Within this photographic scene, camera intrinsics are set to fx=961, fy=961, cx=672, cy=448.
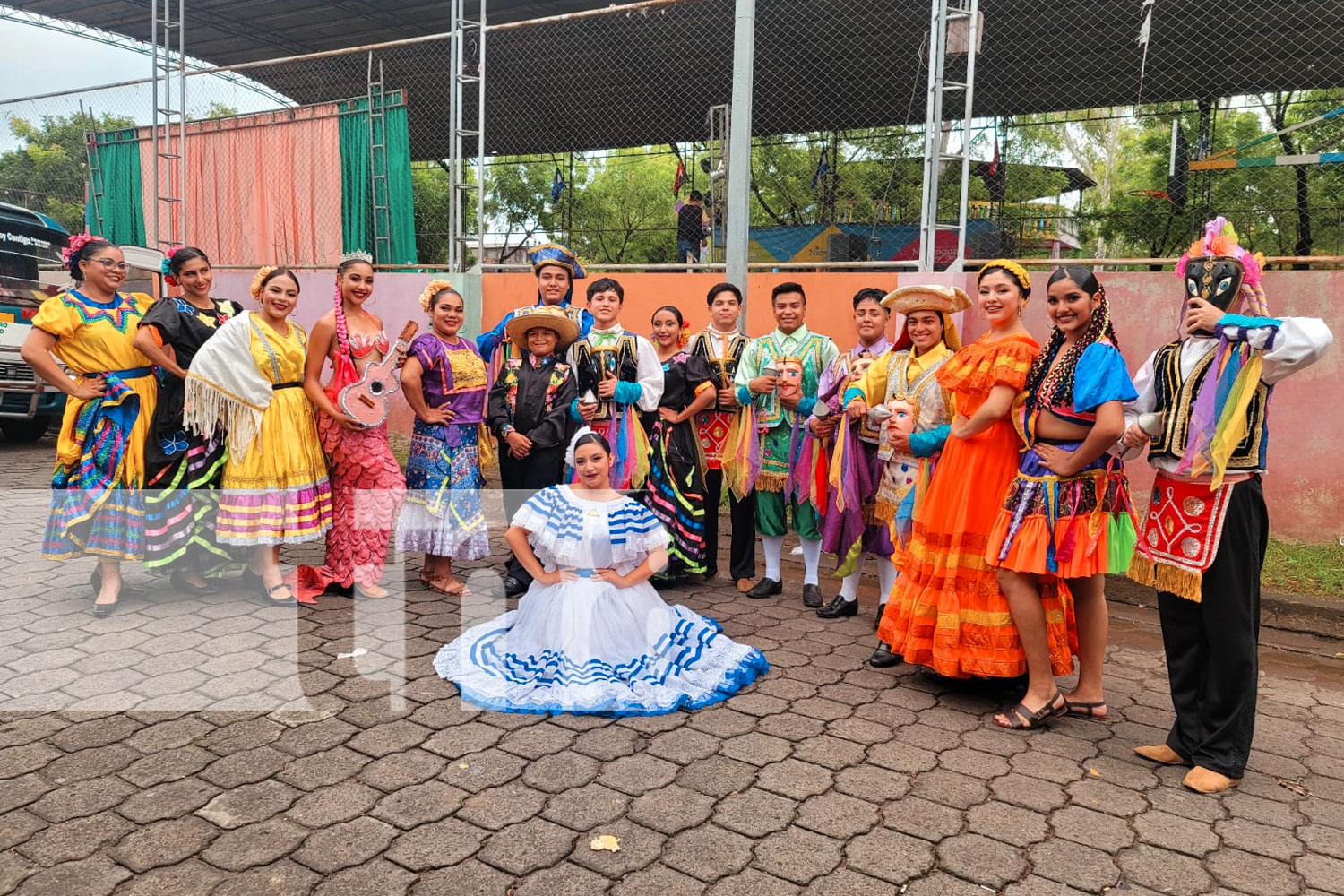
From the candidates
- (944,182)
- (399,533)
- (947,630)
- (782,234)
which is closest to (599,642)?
(947,630)

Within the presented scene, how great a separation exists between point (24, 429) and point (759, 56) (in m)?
A: 9.68

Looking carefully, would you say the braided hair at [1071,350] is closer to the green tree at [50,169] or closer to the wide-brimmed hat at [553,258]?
the wide-brimmed hat at [553,258]

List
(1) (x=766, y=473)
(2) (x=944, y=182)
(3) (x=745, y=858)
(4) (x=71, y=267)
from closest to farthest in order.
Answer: (3) (x=745, y=858)
(4) (x=71, y=267)
(1) (x=766, y=473)
(2) (x=944, y=182)

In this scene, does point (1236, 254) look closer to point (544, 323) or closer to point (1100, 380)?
point (1100, 380)

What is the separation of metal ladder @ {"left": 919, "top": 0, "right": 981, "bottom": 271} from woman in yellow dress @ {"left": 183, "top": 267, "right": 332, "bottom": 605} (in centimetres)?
400

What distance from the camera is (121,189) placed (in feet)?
37.8

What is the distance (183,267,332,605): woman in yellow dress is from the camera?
4.91 metres

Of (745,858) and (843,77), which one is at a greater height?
(843,77)

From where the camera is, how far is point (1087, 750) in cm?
359

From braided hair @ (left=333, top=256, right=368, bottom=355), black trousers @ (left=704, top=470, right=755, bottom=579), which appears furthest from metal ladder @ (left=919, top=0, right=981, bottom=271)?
braided hair @ (left=333, top=256, right=368, bottom=355)

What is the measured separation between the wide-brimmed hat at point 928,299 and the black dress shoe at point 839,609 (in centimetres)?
162

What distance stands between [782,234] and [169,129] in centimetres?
803

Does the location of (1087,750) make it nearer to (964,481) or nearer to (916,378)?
(964,481)

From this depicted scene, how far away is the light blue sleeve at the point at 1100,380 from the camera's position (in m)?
3.44
